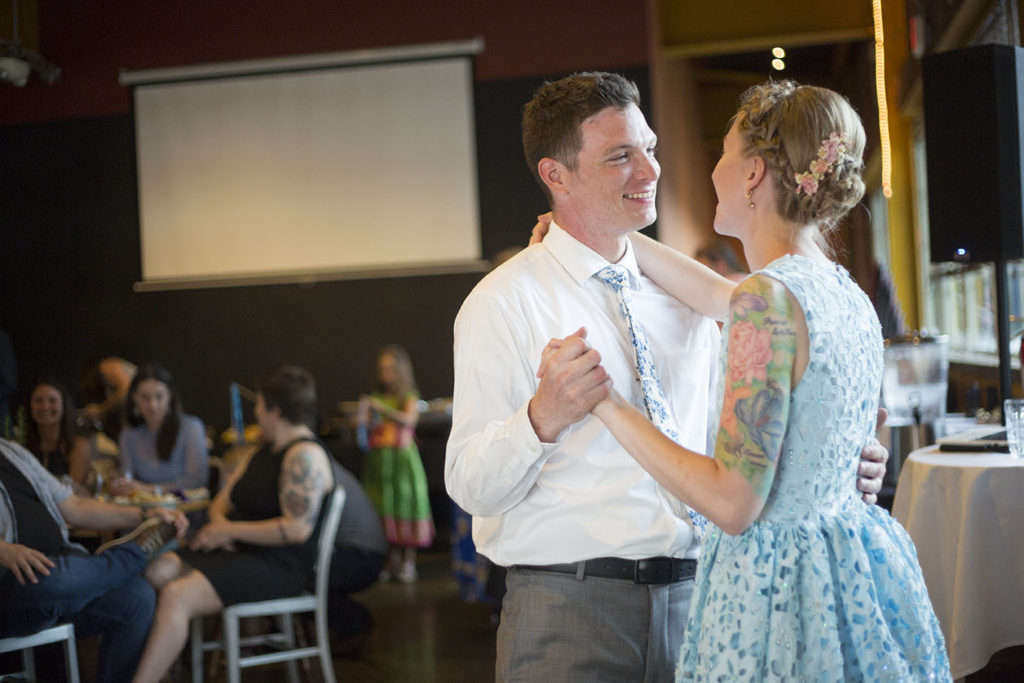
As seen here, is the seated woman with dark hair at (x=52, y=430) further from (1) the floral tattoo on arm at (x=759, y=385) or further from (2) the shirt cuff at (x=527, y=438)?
(1) the floral tattoo on arm at (x=759, y=385)

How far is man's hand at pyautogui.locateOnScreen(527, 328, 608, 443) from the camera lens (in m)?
1.42

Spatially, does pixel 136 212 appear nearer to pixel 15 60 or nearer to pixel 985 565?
pixel 15 60

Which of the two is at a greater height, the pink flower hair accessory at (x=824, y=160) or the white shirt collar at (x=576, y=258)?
the pink flower hair accessory at (x=824, y=160)

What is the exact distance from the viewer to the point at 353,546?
14.9 ft

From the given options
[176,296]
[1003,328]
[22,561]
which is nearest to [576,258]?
[1003,328]

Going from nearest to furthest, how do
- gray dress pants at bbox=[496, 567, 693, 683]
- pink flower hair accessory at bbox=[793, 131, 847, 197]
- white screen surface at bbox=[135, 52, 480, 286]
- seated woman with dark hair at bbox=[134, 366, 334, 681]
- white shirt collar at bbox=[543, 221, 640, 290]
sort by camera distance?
pink flower hair accessory at bbox=[793, 131, 847, 197]
gray dress pants at bbox=[496, 567, 693, 683]
white shirt collar at bbox=[543, 221, 640, 290]
seated woman with dark hair at bbox=[134, 366, 334, 681]
white screen surface at bbox=[135, 52, 480, 286]

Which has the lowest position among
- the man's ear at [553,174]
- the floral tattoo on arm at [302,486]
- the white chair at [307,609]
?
the white chair at [307,609]

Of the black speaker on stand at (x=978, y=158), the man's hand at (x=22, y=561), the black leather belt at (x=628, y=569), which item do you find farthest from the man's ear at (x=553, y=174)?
the man's hand at (x=22, y=561)

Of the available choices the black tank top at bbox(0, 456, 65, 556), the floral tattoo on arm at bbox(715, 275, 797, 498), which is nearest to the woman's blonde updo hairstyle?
the floral tattoo on arm at bbox(715, 275, 797, 498)

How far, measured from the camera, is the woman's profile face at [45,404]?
4805 mm

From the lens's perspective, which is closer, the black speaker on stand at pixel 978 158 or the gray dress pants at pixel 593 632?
the gray dress pants at pixel 593 632

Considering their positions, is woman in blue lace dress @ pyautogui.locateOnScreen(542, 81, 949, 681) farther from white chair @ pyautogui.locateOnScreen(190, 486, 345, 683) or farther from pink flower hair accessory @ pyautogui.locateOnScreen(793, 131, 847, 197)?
white chair @ pyautogui.locateOnScreen(190, 486, 345, 683)

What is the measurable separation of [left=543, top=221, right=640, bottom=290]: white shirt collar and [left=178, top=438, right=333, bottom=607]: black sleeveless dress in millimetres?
2553

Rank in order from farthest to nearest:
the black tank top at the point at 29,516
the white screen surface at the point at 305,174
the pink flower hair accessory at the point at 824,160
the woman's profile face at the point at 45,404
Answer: the white screen surface at the point at 305,174
the woman's profile face at the point at 45,404
the black tank top at the point at 29,516
the pink flower hair accessory at the point at 824,160
